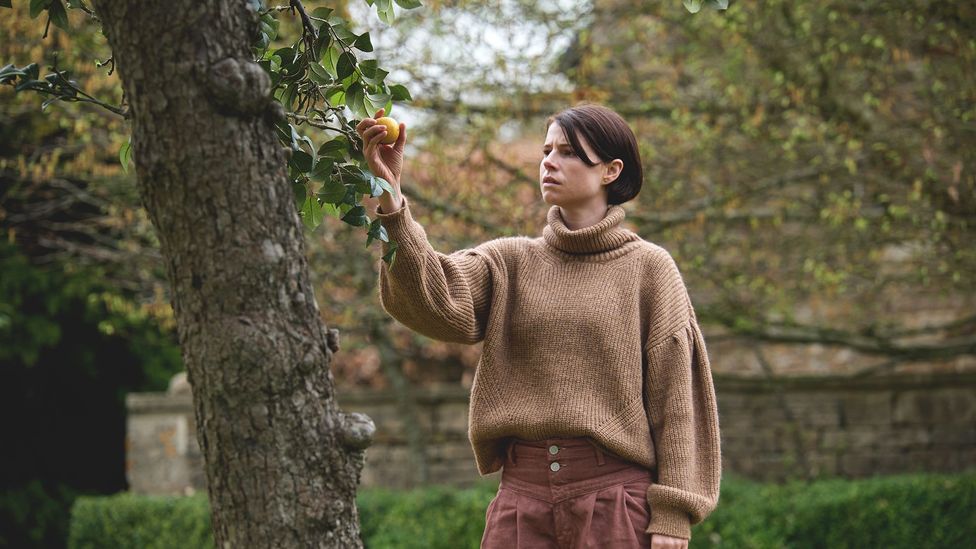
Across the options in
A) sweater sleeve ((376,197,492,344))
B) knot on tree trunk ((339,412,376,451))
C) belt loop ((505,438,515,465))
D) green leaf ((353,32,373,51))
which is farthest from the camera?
belt loop ((505,438,515,465))

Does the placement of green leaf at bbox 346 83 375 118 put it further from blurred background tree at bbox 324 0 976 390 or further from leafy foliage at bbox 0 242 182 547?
leafy foliage at bbox 0 242 182 547

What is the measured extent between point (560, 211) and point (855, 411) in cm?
568

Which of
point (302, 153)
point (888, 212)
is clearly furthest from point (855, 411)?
point (302, 153)

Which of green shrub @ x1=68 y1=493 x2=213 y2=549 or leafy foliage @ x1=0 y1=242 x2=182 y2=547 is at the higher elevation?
leafy foliage @ x1=0 y1=242 x2=182 y2=547

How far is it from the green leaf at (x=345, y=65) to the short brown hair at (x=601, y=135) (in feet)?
1.83

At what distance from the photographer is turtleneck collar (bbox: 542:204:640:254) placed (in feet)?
8.52

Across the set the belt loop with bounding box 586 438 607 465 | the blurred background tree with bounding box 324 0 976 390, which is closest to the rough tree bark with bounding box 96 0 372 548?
the belt loop with bounding box 586 438 607 465

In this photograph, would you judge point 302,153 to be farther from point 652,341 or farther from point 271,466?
point 652,341

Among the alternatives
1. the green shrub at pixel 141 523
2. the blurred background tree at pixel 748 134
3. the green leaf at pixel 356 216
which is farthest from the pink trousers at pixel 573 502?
the green shrub at pixel 141 523

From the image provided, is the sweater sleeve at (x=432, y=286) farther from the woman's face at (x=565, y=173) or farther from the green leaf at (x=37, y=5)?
the green leaf at (x=37, y=5)

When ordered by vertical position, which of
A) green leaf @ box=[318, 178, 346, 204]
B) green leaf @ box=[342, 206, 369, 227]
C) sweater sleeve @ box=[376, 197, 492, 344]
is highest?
green leaf @ box=[318, 178, 346, 204]

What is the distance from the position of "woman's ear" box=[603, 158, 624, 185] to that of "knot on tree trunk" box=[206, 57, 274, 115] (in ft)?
3.22

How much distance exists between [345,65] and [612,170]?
28.6 inches

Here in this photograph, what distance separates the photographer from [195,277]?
1932mm
